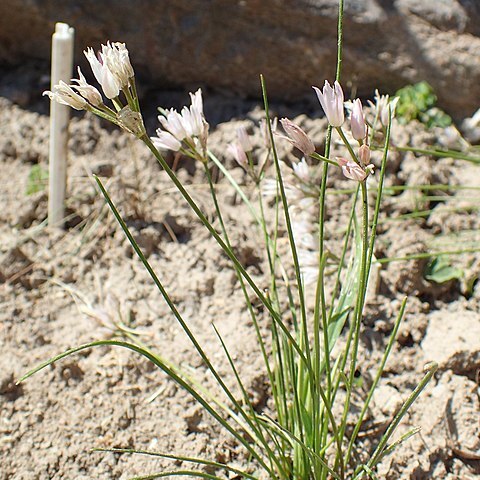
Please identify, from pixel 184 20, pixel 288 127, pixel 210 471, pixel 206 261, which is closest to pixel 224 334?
pixel 206 261

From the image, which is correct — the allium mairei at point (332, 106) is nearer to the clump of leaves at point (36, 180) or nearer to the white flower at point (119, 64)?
the white flower at point (119, 64)

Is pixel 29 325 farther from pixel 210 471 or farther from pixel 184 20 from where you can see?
pixel 184 20

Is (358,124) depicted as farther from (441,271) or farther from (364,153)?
(441,271)

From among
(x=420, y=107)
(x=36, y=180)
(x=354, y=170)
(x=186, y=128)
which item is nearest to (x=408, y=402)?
(x=354, y=170)

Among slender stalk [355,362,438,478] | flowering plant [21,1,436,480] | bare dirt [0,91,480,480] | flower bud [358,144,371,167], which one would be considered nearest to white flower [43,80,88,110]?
flowering plant [21,1,436,480]

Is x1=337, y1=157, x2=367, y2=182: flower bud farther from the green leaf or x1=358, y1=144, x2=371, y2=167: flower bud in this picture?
the green leaf

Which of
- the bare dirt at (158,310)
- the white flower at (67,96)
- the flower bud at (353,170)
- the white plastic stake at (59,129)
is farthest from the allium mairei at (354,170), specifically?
the white plastic stake at (59,129)
